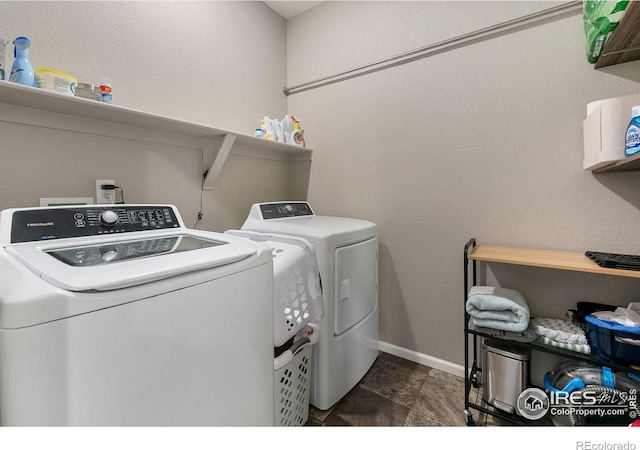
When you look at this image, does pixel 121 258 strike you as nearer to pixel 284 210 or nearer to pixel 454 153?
pixel 284 210

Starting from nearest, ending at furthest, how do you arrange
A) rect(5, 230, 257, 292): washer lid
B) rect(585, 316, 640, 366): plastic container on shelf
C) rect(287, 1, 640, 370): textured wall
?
rect(5, 230, 257, 292): washer lid < rect(585, 316, 640, 366): plastic container on shelf < rect(287, 1, 640, 370): textured wall

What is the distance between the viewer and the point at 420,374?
6.57ft

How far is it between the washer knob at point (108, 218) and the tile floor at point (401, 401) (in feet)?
4.59

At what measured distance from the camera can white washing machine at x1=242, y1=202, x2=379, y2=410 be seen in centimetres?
161

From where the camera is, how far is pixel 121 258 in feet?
2.78

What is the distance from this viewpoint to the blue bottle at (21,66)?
45.3 inches

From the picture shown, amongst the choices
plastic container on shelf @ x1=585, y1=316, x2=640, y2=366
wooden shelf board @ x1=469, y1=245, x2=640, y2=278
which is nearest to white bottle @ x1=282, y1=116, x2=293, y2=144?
wooden shelf board @ x1=469, y1=245, x2=640, y2=278

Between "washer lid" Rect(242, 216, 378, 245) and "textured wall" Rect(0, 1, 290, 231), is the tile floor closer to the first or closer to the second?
"washer lid" Rect(242, 216, 378, 245)

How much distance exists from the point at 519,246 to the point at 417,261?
63 cm

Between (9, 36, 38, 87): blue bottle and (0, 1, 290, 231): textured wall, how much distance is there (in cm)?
18

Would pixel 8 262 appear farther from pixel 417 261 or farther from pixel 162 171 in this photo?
pixel 417 261

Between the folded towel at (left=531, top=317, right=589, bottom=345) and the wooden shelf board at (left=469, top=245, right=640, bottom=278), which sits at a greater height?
the wooden shelf board at (left=469, top=245, right=640, bottom=278)

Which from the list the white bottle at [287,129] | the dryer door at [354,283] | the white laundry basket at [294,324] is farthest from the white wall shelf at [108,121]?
the dryer door at [354,283]

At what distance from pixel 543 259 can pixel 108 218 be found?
2.01 meters
